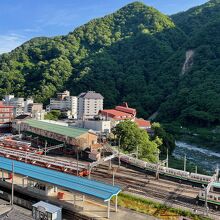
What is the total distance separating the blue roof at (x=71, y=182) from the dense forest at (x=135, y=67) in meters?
66.9

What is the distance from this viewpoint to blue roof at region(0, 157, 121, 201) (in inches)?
856

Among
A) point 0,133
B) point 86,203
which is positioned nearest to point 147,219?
point 86,203

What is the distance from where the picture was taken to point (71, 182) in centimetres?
2352

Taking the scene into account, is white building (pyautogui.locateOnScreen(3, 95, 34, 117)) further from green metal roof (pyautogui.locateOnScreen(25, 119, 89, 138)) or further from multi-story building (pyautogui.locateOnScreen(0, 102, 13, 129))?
green metal roof (pyautogui.locateOnScreen(25, 119, 89, 138))

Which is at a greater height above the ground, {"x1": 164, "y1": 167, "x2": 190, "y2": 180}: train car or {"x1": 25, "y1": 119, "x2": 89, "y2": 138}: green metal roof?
{"x1": 25, "y1": 119, "x2": 89, "y2": 138}: green metal roof

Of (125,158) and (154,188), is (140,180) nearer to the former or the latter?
(154,188)

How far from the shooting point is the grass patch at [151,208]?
74.3ft

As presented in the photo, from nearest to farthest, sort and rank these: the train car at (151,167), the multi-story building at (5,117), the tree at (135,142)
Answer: the train car at (151,167)
the tree at (135,142)
the multi-story building at (5,117)

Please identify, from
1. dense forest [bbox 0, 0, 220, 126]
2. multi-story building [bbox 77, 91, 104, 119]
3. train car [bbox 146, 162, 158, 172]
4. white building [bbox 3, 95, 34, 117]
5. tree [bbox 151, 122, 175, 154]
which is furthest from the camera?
dense forest [bbox 0, 0, 220, 126]

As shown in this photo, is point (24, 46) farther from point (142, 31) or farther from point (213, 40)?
point (213, 40)

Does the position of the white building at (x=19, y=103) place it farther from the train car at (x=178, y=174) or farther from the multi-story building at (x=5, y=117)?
the train car at (x=178, y=174)

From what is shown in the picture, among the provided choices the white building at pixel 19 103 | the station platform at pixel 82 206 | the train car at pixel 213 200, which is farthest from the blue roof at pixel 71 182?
the white building at pixel 19 103

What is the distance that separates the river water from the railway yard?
24181 millimetres

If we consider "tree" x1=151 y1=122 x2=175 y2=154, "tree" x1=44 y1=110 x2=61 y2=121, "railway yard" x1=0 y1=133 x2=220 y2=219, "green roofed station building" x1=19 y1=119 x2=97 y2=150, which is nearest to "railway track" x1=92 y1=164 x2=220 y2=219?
"railway yard" x1=0 y1=133 x2=220 y2=219
